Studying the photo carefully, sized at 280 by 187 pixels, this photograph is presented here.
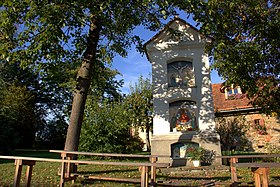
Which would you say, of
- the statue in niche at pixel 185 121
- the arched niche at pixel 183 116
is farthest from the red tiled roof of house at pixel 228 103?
the statue in niche at pixel 185 121

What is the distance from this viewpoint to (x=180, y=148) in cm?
1050

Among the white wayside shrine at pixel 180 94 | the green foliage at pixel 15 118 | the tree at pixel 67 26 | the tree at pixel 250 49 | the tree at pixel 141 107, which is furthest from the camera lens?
the tree at pixel 141 107

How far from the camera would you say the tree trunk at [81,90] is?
326 inches

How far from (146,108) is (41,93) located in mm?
16533

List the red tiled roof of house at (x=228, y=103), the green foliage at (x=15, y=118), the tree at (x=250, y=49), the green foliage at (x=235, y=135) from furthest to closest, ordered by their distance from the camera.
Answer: the red tiled roof of house at (x=228, y=103) < the green foliage at (x=235, y=135) < the green foliage at (x=15, y=118) < the tree at (x=250, y=49)

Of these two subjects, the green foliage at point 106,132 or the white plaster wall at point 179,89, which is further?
the green foliage at point 106,132

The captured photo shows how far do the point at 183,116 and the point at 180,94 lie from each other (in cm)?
102

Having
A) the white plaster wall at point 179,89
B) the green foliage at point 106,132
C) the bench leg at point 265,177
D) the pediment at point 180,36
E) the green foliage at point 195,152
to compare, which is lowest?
the bench leg at point 265,177

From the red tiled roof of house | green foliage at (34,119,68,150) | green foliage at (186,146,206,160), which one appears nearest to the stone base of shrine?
green foliage at (186,146,206,160)

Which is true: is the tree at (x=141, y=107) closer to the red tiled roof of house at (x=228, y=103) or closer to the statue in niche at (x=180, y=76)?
the red tiled roof of house at (x=228, y=103)

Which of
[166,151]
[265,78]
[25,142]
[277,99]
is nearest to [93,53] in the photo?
[166,151]

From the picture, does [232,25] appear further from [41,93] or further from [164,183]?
[41,93]

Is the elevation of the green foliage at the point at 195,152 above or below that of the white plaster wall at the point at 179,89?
below

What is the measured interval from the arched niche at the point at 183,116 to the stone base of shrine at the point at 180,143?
33 cm
